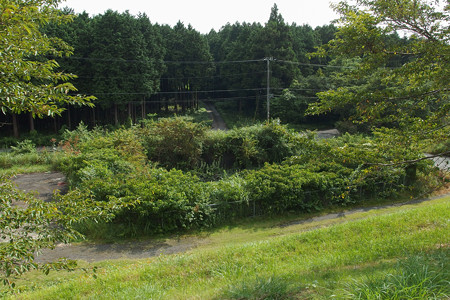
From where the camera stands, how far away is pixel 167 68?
150 ft

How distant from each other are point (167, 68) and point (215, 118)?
10336 mm

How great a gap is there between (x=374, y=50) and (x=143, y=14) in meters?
45.7

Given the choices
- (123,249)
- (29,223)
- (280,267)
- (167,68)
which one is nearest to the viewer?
(29,223)

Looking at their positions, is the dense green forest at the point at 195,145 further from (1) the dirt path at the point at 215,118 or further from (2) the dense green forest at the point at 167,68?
(1) the dirt path at the point at 215,118

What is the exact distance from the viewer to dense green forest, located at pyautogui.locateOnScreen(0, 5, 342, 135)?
113 feet

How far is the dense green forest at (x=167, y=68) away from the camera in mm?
34438

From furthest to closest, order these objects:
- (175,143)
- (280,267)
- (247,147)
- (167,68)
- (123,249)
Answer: (167,68), (247,147), (175,143), (123,249), (280,267)

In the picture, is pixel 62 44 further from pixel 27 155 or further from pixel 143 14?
pixel 143 14

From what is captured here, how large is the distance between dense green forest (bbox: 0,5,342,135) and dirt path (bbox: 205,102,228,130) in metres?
2.10

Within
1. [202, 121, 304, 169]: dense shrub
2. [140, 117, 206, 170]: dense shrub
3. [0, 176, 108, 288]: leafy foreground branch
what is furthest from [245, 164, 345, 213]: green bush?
[0, 176, 108, 288]: leafy foreground branch

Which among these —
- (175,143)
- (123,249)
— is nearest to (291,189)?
(123,249)

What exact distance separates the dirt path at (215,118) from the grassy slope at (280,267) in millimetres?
35359

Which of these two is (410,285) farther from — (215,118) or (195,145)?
(215,118)

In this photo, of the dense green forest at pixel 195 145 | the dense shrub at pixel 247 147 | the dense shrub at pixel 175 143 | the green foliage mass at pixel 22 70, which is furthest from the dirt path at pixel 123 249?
the dense shrub at pixel 175 143
